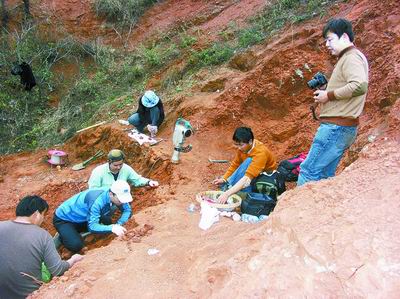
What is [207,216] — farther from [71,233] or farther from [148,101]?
[148,101]

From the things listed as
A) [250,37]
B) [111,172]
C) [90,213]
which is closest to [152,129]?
[111,172]

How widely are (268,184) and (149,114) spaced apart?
2.83 metres

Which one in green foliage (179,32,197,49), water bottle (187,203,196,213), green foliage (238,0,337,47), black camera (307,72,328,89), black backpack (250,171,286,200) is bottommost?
water bottle (187,203,196,213)

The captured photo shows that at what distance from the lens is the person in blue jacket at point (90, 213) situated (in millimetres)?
4156

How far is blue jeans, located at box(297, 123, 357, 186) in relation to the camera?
348cm

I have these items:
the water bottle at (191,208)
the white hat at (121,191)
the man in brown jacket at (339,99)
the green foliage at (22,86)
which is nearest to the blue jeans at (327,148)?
the man in brown jacket at (339,99)

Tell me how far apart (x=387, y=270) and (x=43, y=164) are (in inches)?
→ 250

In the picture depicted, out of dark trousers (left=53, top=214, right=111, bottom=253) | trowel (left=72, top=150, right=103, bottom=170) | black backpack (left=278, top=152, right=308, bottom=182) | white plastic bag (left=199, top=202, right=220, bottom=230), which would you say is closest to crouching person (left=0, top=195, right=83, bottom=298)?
dark trousers (left=53, top=214, right=111, bottom=253)

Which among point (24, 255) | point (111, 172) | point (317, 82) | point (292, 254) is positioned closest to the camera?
point (292, 254)

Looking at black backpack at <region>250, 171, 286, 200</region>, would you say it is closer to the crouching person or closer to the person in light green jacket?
the person in light green jacket

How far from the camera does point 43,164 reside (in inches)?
287

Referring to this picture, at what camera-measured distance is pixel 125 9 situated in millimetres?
11023

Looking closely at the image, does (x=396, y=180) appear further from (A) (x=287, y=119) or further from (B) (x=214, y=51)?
(B) (x=214, y=51)

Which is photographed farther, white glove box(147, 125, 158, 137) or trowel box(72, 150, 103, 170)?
trowel box(72, 150, 103, 170)
